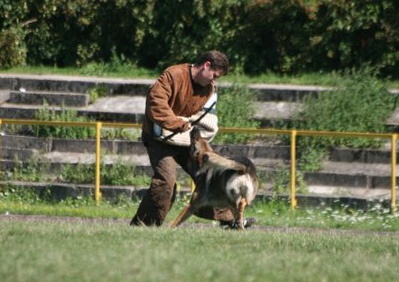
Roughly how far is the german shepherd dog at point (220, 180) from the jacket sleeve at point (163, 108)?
1.22 ft

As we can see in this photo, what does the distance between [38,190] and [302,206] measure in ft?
13.3

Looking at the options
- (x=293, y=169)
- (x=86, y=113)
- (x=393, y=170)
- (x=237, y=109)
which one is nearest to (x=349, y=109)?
(x=237, y=109)

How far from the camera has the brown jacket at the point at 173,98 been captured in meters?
13.4

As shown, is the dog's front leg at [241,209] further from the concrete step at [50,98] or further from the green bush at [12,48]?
the green bush at [12,48]

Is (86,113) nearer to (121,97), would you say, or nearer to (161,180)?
(121,97)

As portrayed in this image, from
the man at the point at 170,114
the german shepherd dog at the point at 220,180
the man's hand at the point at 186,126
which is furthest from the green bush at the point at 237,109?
the man's hand at the point at 186,126

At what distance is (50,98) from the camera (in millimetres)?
23094

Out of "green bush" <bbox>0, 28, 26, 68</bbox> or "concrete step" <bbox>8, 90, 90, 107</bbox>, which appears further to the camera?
"green bush" <bbox>0, 28, 26, 68</bbox>

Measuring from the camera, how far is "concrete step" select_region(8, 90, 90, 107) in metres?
22.9

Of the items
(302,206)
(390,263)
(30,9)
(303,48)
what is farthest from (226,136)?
(390,263)

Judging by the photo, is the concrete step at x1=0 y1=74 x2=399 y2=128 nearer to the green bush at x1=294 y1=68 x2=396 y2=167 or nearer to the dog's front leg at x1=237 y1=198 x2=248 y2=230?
the green bush at x1=294 y1=68 x2=396 y2=167

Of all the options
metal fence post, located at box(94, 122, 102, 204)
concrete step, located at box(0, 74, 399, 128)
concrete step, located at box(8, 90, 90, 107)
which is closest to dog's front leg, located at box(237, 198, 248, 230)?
metal fence post, located at box(94, 122, 102, 204)

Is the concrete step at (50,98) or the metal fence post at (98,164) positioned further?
the concrete step at (50,98)

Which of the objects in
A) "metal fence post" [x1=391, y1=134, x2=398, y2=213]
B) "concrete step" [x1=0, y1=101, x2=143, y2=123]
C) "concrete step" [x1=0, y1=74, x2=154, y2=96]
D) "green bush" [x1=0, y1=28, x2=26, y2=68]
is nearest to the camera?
"metal fence post" [x1=391, y1=134, x2=398, y2=213]
